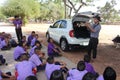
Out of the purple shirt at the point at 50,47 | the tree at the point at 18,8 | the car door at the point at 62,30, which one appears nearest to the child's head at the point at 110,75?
the purple shirt at the point at 50,47

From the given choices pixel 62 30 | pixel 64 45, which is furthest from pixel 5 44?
pixel 64 45

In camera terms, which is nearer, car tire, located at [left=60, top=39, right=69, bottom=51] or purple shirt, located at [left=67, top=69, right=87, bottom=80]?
purple shirt, located at [left=67, top=69, right=87, bottom=80]

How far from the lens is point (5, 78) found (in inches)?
322

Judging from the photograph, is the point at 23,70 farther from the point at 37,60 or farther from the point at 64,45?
the point at 64,45

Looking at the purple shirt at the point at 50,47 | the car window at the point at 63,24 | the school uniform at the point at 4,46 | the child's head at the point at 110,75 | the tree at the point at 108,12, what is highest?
the car window at the point at 63,24

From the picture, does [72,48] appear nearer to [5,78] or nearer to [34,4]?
[5,78]

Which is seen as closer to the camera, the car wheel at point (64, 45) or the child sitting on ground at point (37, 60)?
the child sitting on ground at point (37, 60)

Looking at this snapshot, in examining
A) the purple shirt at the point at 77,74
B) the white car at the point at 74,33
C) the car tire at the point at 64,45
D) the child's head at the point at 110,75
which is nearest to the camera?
the child's head at the point at 110,75

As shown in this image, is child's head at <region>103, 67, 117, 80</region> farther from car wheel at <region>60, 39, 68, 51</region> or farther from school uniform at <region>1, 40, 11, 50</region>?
school uniform at <region>1, 40, 11, 50</region>

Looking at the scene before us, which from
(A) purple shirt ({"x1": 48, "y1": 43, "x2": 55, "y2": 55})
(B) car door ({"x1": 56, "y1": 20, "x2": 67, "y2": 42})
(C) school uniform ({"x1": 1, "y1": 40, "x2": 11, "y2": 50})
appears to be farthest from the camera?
(C) school uniform ({"x1": 1, "y1": 40, "x2": 11, "y2": 50})

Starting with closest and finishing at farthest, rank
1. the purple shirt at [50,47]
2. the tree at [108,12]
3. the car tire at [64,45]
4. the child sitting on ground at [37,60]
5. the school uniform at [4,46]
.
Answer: the child sitting on ground at [37,60]
the purple shirt at [50,47]
the car tire at [64,45]
the school uniform at [4,46]
the tree at [108,12]

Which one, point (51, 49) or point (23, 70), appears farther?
point (51, 49)

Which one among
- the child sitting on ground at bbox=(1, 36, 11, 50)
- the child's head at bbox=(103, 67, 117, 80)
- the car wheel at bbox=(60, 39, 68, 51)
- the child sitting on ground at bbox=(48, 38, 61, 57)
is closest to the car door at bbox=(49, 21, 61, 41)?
the car wheel at bbox=(60, 39, 68, 51)

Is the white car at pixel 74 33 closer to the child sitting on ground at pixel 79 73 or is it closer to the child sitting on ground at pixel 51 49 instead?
the child sitting on ground at pixel 51 49
